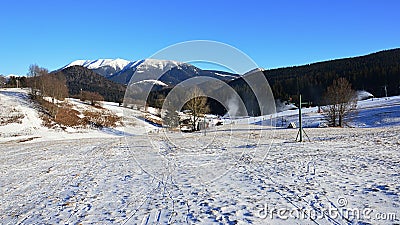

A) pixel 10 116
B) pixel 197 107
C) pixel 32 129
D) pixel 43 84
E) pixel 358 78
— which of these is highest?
pixel 358 78

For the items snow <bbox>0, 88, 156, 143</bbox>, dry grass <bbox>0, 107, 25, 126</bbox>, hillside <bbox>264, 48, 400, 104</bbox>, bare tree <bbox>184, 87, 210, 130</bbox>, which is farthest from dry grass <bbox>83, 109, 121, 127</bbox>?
hillside <bbox>264, 48, 400, 104</bbox>

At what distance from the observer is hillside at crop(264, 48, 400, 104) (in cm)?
12428

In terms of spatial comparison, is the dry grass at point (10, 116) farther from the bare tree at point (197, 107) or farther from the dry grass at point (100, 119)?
the bare tree at point (197, 107)

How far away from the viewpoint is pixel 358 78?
132 meters

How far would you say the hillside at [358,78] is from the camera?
4893 inches

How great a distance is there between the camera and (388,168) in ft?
33.6

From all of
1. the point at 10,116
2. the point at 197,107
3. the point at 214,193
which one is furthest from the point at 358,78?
the point at 214,193

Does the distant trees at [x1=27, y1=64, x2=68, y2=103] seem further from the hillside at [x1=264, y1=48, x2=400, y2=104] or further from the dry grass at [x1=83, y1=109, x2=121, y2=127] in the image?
the hillside at [x1=264, y1=48, x2=400, y2=104]

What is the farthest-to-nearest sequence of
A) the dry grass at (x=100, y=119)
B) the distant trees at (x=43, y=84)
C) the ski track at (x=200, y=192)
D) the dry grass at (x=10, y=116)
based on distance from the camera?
the distant trees at (x=43, y=84)
the dry grass at (x=100, y=119)
the dry grass at (x=10, y=116)
the ski track at (x=200, y=192)

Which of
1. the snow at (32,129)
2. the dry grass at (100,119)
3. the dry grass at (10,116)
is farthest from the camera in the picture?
the dry grass at (100,119)

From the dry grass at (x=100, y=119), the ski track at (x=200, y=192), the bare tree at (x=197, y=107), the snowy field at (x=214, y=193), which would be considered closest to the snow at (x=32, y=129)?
the dry grass at (x=100, y=119)

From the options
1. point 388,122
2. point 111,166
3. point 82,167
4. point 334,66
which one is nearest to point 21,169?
point 82,167

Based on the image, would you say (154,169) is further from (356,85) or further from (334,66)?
(334,66)

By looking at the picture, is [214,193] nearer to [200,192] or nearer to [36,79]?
[200,192]
